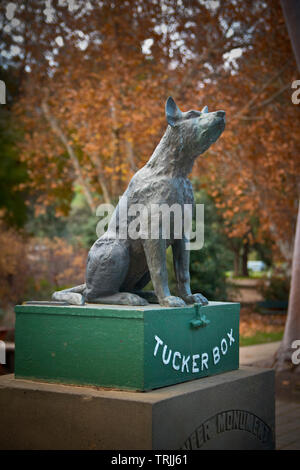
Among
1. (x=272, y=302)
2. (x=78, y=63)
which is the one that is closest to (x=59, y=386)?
(x=78, y=63)

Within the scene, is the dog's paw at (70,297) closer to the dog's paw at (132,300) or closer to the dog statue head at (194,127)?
the dog's paw at (132,300)

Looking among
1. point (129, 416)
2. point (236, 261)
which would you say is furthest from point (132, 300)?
point (236, 261)

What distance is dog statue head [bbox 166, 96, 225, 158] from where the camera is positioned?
328cm

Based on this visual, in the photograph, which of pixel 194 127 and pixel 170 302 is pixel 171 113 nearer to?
pixel 194 127

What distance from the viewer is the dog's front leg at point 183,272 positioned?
3.50m

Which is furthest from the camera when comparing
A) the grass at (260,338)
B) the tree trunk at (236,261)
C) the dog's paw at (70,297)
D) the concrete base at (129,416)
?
the tree trunk at (236,261)

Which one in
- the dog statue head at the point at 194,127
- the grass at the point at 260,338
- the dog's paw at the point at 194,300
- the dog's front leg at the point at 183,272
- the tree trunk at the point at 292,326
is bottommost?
the grass at the point at 260,338

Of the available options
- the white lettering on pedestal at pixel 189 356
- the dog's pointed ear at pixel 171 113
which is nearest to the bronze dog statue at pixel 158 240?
the dog's pointed ear at pixel 171 113

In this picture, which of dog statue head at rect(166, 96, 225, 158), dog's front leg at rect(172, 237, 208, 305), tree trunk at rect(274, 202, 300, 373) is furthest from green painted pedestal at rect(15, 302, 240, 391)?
tree trunk at rect(274, 202, 300, 373)

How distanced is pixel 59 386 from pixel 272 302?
13.2 metres

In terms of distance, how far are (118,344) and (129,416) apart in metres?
0.44

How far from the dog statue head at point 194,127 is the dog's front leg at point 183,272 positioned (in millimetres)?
638

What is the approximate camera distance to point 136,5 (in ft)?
36.7
